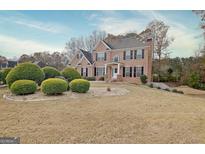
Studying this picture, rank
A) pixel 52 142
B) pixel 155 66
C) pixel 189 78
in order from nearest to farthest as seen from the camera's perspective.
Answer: pixel 52 142 → pixel 189 78 → pixel 155 66

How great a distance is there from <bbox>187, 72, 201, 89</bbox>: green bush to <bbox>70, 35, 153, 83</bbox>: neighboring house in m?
2.77

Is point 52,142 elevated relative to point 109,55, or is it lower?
lower

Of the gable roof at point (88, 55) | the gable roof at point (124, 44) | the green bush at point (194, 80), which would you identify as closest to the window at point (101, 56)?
the gable roof at point (88, 55)

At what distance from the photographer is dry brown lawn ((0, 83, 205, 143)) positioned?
3.45m

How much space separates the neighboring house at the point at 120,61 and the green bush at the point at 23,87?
5.68m

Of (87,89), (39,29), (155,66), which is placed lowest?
(87,89)

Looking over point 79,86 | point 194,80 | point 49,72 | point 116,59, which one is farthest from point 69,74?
point 194,80

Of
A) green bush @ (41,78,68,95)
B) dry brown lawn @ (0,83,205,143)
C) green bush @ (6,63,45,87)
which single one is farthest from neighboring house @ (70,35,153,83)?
dry brown lawn @ (0,83,205,143)

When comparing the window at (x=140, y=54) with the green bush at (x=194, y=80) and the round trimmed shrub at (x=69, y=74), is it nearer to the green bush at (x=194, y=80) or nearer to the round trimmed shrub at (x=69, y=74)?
the green bush at (x=194, y=80)

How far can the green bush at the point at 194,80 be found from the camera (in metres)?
12.5
